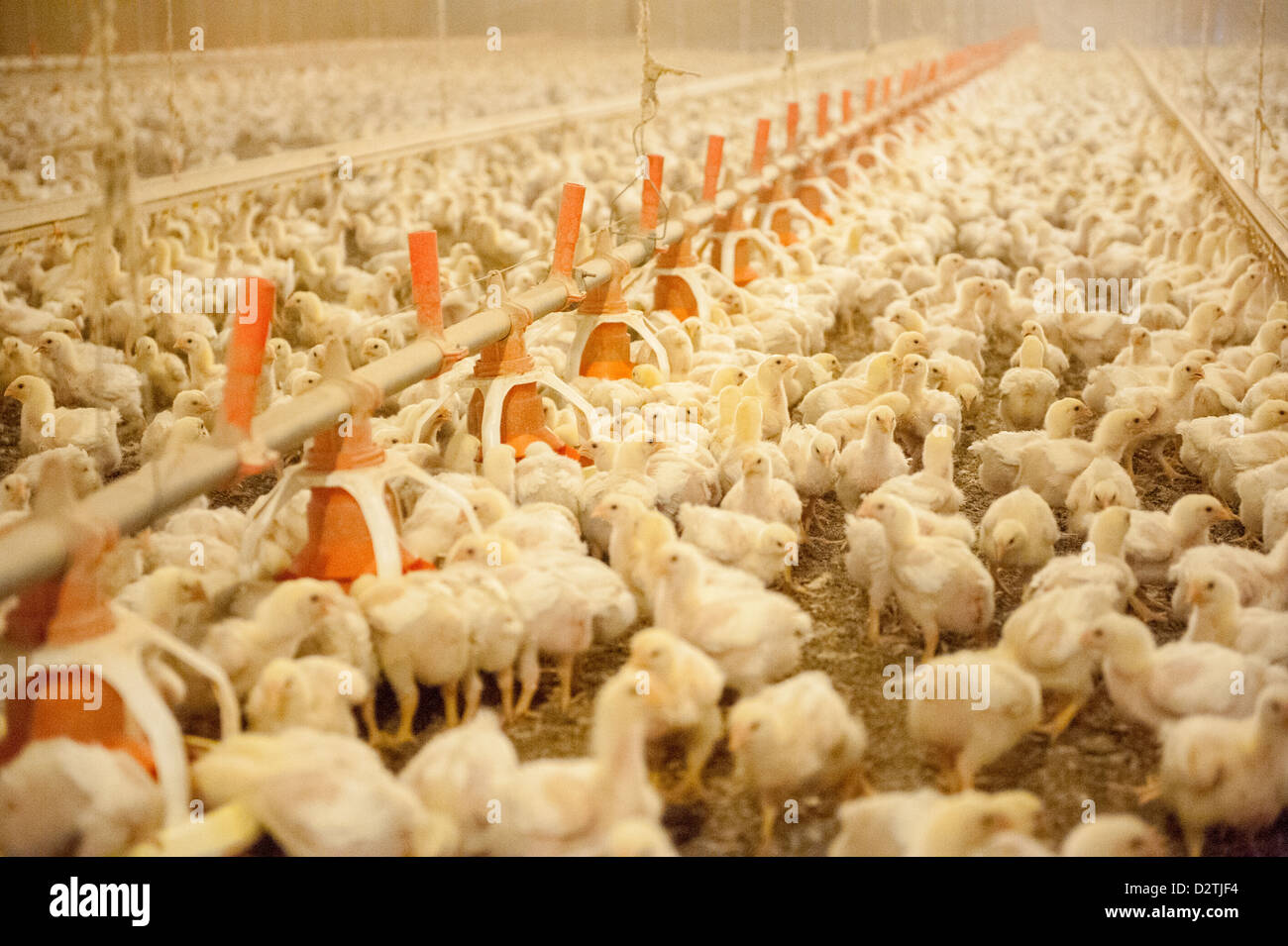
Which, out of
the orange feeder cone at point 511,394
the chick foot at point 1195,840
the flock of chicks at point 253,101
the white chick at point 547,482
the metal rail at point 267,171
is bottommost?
the chick foot at point 1195,840

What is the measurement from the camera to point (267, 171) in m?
8.70

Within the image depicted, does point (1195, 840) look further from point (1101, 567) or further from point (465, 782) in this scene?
point (465, 782)

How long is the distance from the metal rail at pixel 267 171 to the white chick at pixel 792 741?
2.50 meters

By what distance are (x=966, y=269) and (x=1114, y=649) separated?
4.53 metres

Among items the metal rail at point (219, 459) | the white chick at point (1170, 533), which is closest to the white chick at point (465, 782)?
the metal rail at point (219, 459)

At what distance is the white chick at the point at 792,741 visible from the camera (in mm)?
2303

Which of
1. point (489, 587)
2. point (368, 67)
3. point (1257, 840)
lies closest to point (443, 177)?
point (489, 587)

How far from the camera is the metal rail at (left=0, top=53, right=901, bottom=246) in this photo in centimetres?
684

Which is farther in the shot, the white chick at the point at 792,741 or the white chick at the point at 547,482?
the white chick at the point at 547,482

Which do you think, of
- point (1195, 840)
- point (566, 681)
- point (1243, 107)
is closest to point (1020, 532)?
point (1195, 840)

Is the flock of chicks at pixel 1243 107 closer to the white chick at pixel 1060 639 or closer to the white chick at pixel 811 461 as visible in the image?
the white chick at pixel 811 461
